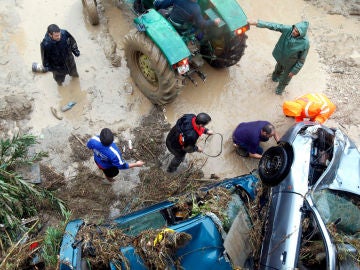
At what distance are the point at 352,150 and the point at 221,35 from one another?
2.40 meters

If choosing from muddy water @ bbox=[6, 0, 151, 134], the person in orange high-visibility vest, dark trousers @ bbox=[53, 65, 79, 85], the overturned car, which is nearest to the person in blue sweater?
muddy water @ bbox=[6, 0, 151, 134]

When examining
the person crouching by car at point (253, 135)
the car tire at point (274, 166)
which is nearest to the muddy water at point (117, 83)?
the person crouching by car at point (253, 135)

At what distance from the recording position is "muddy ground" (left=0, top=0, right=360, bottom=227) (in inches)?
217

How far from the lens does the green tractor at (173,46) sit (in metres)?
5.33

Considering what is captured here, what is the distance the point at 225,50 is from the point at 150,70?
118 cm

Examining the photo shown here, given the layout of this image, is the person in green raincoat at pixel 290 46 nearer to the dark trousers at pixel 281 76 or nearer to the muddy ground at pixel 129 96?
the dark trousers at pixel 281 76

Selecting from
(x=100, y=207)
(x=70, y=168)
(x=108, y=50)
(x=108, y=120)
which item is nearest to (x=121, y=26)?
(x=108, y=50)

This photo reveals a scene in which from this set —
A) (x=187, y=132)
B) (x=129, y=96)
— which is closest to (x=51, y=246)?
(x=187, y=132)

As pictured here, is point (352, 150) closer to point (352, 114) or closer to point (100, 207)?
point (352, 114)

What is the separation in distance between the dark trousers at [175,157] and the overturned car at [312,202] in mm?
1058

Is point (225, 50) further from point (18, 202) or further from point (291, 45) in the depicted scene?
point (18, 202)

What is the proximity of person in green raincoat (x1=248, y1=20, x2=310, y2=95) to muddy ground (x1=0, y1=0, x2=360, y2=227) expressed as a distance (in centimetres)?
67

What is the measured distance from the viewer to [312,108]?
568 centimetres

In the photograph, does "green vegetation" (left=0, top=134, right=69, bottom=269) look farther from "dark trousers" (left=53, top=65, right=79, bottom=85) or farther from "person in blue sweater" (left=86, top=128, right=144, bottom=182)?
"dark trousers" (left=53, top=65, right=79, bottom=85)
